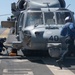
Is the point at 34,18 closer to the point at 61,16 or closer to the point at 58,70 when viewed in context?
the point at 61,16

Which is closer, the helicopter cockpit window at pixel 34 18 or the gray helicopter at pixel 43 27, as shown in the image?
the gray helicopter at pixel 43 27

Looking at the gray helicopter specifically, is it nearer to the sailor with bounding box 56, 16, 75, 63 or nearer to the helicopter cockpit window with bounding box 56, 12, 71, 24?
the helicopter cockpit window with bounding box 56, 12, 71, 24

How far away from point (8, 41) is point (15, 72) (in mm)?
6845

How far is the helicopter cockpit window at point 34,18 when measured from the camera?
1391 cm

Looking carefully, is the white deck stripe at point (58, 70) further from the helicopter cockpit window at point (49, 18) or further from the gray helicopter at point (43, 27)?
the helicopter cockpit window at point (49, 18)

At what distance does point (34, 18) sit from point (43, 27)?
101 centimetres

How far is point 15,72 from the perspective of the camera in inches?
410

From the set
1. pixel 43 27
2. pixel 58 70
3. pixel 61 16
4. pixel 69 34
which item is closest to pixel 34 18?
pixel 43 27

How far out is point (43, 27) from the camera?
43.4 ft

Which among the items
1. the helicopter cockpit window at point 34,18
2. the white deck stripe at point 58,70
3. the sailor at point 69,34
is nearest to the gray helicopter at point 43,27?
the helicopter cockpit window at point 34,18

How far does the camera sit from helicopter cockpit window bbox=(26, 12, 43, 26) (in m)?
13.9

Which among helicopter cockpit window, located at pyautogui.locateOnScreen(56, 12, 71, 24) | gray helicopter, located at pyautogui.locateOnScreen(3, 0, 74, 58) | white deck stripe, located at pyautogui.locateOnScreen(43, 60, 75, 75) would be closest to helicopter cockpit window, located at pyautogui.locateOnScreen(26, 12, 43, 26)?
gray helicopter, located at pyautogui.locateOnScreen(3, 0, 74, 58)

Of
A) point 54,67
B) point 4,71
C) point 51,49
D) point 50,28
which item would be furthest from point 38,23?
point 4,71

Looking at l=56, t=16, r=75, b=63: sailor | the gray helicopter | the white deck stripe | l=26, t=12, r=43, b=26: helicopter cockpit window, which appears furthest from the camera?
l=26, t=12, r=43, b=26: helicopter cockpit window
